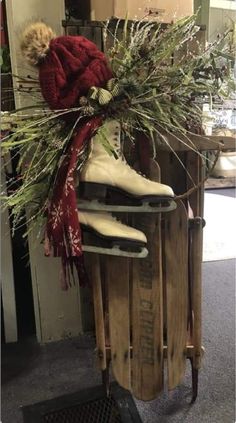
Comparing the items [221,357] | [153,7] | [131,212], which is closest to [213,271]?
[221,357]

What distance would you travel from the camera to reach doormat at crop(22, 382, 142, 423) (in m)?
1.39

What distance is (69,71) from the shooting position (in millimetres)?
1051

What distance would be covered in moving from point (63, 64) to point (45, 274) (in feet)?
3.31

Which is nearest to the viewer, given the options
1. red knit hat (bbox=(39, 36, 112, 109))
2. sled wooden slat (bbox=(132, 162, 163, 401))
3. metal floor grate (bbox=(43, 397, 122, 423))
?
red knit hat (bbox=(39, 36, 112, 109))

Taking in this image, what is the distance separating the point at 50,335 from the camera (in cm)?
183

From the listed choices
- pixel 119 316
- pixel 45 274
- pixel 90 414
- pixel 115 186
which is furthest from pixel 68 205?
pixel 90 414

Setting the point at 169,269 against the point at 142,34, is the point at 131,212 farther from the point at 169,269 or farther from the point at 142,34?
the point at 142,34

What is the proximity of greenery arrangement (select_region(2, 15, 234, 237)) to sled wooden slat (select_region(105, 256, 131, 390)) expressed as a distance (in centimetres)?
31

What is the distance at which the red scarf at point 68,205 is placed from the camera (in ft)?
3.46

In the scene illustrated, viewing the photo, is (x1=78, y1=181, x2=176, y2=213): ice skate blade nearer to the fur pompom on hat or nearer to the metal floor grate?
the fur pompom on hat

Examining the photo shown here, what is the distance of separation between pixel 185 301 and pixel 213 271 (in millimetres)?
1330

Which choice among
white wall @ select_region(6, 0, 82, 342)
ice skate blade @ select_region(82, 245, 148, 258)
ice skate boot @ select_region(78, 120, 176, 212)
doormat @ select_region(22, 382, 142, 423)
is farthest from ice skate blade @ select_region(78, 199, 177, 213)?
doormat @ select_region(22, 382, 142, 423)

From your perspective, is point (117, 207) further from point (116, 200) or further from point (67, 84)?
point (67, 84)

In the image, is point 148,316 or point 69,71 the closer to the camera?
point 69,71
